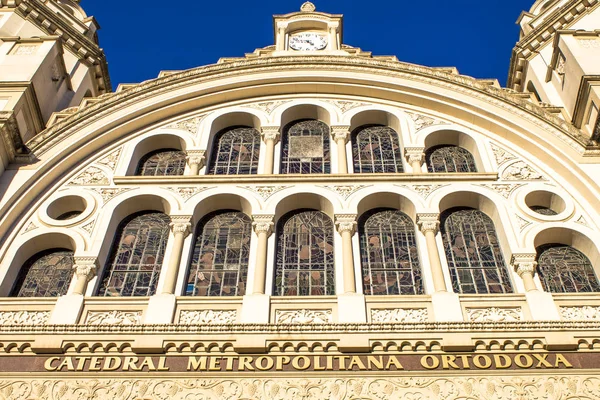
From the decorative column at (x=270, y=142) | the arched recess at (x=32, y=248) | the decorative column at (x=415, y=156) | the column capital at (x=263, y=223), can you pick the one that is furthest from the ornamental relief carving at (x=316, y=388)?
the decorative column at (x=415, y=156)

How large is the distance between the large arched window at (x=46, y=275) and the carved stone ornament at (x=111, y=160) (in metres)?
2.63

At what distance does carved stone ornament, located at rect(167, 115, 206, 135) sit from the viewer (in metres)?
18.6

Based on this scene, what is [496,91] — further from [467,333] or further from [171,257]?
[171,257]

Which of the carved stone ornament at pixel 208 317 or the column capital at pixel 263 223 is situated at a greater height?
the column capital at pixel 263 223

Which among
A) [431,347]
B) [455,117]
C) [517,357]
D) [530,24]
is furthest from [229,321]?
[530,24]

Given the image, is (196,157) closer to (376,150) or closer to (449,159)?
(376,150)

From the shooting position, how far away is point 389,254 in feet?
48.8

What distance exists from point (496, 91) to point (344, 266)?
23.0 feet

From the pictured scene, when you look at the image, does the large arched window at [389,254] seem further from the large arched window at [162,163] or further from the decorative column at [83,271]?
the decorative column at [83,271]

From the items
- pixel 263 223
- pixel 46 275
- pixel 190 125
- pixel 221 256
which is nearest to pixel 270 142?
pixel 190 125

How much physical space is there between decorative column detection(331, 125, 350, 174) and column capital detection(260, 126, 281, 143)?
1.38m

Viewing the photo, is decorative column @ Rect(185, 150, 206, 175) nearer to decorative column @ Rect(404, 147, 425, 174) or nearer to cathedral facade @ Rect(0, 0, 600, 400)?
cathedral facade @ Rect(0, 0, 600, 400)

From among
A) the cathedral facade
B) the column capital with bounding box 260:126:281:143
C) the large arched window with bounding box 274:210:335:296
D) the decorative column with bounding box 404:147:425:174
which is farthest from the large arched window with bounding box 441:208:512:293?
the column capital with bounding box 260:126:281:143

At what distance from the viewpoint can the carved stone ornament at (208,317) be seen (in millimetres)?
12927
